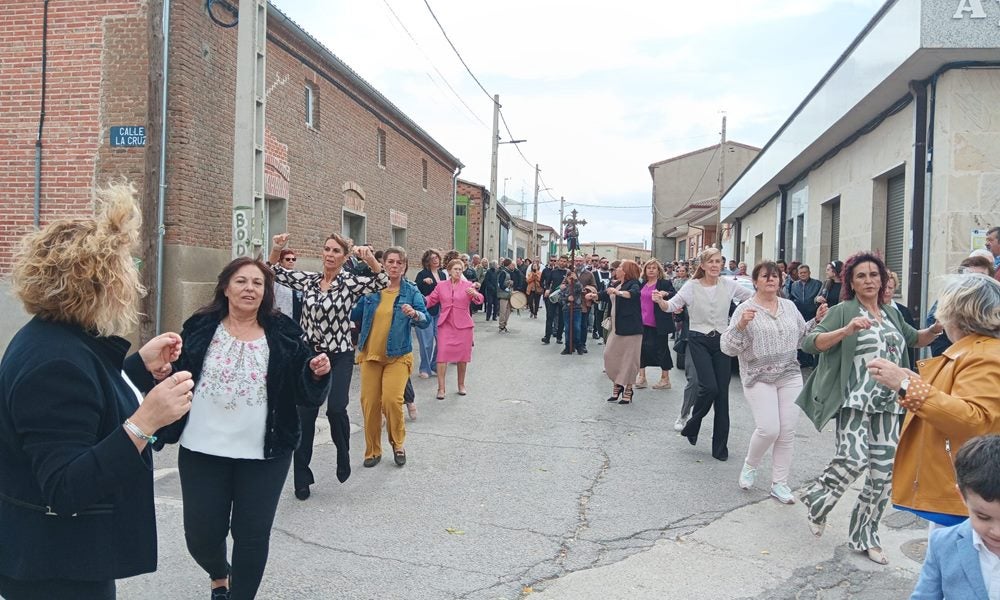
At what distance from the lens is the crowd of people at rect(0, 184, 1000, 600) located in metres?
2.20

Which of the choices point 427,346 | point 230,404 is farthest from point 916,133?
point 230,404

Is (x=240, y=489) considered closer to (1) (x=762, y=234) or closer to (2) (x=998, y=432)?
(2) (x=998, y=432)

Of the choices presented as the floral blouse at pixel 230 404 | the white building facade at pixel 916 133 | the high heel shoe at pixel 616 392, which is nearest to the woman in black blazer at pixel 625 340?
the high heel shoe at pixel 616 392

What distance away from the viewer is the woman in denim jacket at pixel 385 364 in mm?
6523

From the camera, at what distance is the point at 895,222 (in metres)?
12.2

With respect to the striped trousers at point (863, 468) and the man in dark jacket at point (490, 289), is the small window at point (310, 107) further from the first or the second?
the striped trousers at point (863, 468)

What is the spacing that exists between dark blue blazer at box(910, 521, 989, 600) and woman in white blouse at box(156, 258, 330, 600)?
2.44 meters

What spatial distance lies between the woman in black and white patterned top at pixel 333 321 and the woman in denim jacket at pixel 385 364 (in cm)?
47

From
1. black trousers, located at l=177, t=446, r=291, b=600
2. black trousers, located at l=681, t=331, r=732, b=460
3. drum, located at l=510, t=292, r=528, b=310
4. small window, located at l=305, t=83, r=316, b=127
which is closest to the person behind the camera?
black trousers, located at l=177, t=446, r=291, b=600

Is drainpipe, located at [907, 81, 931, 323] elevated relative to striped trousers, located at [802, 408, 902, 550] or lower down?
elevated

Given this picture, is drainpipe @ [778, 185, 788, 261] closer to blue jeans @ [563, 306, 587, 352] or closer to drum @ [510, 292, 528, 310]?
drum @ [510, 292, 528, 310]

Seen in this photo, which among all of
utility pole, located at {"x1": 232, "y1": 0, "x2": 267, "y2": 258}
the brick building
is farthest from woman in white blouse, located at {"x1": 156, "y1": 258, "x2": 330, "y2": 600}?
the brick building

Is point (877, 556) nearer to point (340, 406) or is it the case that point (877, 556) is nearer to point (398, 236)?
point (340, 406)

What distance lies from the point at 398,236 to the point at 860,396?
20.5 metres
